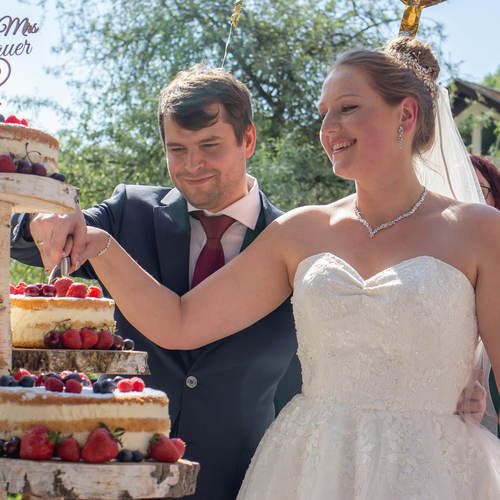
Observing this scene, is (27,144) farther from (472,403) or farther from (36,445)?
(472,403)

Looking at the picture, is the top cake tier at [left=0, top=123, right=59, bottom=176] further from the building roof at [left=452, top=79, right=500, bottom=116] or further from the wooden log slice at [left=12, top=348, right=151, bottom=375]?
the building roof at [left=452, top=79, right=500, bottom=116]

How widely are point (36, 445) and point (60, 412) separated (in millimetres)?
190

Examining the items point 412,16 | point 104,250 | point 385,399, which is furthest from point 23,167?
point 412,16

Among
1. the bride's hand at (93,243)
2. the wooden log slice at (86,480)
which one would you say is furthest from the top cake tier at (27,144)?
the wooden log slice at (86,480)

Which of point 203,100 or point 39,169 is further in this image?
point 203,100

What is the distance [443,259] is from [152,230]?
1.40m

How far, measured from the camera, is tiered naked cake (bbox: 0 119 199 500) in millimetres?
2125

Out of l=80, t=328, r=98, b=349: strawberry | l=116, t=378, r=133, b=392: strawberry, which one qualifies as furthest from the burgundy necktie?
l=116, t=378, r=133, b=392: strawberry

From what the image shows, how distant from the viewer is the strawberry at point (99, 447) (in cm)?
224

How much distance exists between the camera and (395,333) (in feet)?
10.1

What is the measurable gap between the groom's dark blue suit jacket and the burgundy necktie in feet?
0.20

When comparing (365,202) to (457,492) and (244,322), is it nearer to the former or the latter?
(244,322)

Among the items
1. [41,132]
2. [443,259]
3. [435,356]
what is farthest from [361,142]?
[41,132]

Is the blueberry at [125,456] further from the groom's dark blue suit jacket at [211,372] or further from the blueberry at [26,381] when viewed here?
the groom's dark blue suit jacket at [211,372]
